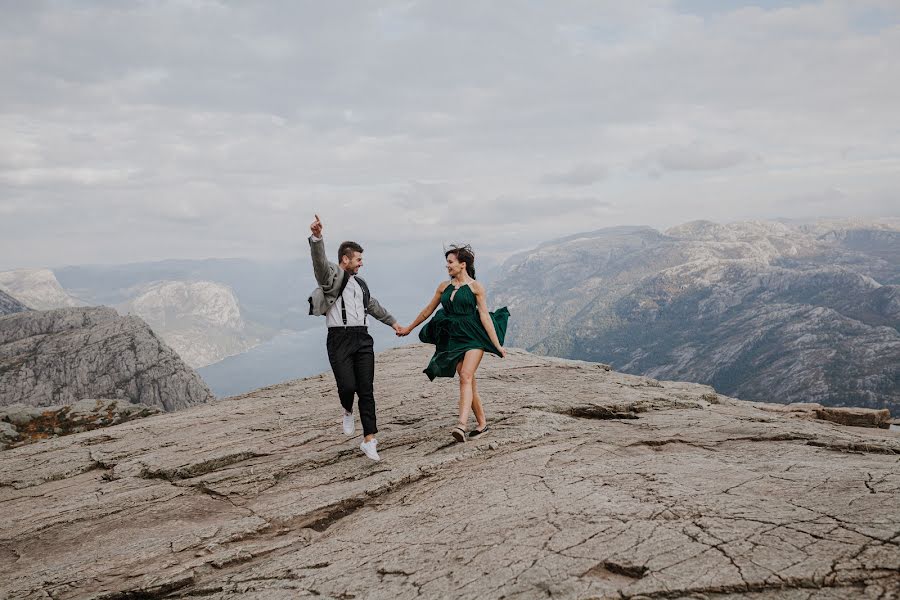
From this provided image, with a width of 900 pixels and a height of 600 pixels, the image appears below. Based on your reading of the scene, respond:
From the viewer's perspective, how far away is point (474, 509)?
904cm

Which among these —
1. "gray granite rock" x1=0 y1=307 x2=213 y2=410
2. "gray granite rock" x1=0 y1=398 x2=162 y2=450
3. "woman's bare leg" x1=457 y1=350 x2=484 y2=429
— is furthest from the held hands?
"gray granite rock" x1=0 y1=307 x2=213 y2=410

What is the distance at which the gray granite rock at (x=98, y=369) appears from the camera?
69750 mm

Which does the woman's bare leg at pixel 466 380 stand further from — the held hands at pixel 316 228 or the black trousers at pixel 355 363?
the held hands at pixel 316 228

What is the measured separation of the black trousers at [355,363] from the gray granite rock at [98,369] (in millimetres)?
62709

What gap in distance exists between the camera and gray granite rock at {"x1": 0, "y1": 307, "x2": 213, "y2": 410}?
229 feet

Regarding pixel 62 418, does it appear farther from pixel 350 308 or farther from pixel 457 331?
pixel 457 331

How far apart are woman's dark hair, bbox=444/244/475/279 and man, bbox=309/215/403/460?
7.32ft

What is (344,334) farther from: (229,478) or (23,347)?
(23,347)

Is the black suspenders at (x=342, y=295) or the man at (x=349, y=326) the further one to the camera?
the black suspenders at (x=342, y=295)

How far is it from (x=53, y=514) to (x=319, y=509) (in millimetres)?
6603

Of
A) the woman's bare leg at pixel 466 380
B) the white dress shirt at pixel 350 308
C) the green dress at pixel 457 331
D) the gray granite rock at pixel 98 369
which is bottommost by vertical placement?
the gray granite rock at pixel 98 369

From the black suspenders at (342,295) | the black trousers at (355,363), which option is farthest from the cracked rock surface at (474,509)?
the black suspenders at (342,295)

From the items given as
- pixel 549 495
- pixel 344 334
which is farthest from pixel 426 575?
pixel 344 334

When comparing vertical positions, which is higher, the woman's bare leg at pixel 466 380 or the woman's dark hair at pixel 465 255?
the woman's dark hair at pixel 465 255
